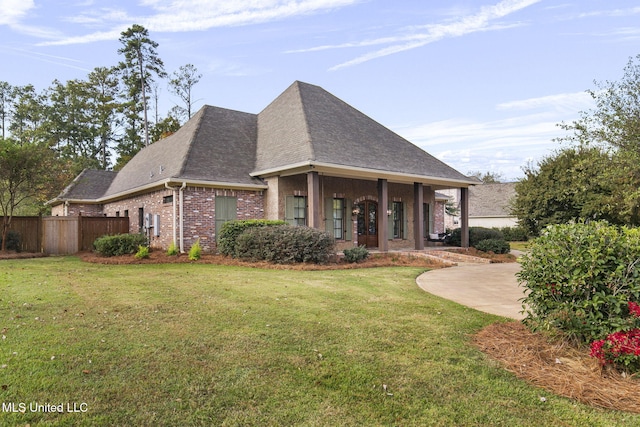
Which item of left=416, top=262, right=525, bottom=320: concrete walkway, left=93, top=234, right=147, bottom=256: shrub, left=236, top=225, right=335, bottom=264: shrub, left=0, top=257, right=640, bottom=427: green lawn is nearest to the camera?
left=0, top=257, right=640, bottom=427: green lawn

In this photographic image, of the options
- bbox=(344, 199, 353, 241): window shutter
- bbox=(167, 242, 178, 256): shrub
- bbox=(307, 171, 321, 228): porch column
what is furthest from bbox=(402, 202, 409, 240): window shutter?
bbox=(167, 242, 178, 256): shrub

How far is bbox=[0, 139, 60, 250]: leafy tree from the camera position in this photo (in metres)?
15.0

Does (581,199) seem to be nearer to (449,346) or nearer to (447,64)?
(447,64)

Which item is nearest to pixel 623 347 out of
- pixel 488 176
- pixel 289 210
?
pixel 289 210

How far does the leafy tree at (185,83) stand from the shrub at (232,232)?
84.0 ft

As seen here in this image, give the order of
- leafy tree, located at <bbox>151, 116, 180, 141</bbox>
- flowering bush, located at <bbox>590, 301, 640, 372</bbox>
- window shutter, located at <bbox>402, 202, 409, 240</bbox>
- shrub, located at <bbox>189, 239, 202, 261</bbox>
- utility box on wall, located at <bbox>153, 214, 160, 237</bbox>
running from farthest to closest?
leafy tree, located at <bbox>151, 116, 180, 141</bbox> → window shutter, located at <bbox>402, 202, 409, 240</bbox> → utility box on wall, located at <bbox>153, 214, 160, 237</bbox> → shrub, located at <bbox>189, 239, 202, 261</bbox> → flowering bush, located at <bbox>590, 301, 640, 372</bbox>

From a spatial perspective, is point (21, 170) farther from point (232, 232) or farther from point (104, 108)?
point (104, 108)

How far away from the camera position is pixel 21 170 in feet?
50.7

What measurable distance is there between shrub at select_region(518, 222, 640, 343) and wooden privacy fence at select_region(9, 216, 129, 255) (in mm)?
18287

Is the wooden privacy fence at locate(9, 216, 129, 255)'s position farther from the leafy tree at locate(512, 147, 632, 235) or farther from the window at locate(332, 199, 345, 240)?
the leafy tree at locate(512, 147, 632, 235)

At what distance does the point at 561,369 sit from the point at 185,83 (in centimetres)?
3766

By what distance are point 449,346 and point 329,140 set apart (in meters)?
12.0

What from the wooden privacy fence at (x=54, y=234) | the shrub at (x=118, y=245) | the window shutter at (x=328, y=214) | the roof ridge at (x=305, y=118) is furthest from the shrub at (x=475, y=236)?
the wooden privacy fence at (x=54, y=234)

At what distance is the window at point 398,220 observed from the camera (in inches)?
742
